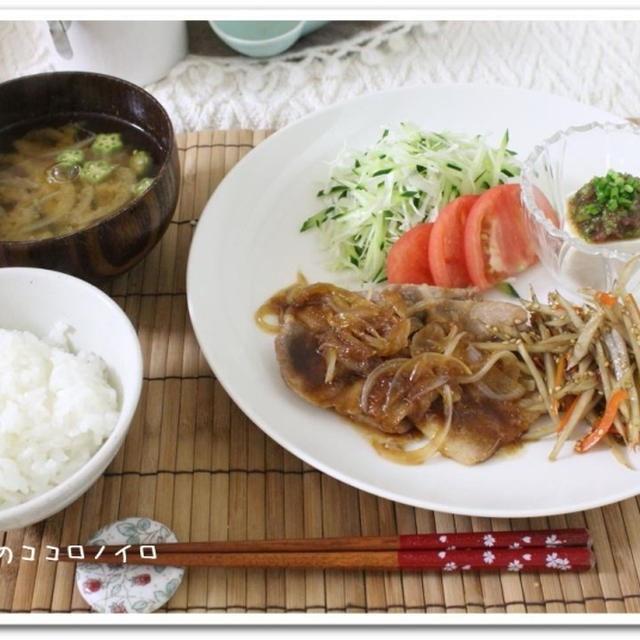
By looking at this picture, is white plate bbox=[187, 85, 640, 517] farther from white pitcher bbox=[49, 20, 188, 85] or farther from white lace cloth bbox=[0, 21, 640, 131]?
white pitcher bbox=[49, 20, 188, 85]

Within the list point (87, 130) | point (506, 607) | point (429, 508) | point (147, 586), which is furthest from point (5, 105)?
point (506, 607)

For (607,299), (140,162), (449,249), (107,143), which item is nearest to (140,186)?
(140,162)

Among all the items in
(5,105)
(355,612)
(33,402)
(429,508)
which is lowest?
(355,612)

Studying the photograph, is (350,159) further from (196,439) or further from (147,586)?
(147,586)

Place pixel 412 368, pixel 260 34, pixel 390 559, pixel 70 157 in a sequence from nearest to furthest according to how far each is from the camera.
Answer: pixel 390 559 → pixel 412 368 → pixel 70 157 → pixel 260 34

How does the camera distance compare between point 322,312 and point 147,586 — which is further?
point 322,312

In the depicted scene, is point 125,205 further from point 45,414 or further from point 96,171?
point 45,414

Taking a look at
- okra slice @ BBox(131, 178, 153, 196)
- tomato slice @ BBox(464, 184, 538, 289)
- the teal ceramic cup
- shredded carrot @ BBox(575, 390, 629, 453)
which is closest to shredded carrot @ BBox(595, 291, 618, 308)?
shredded carrot @ BBox(575, 390, 629, 453)
